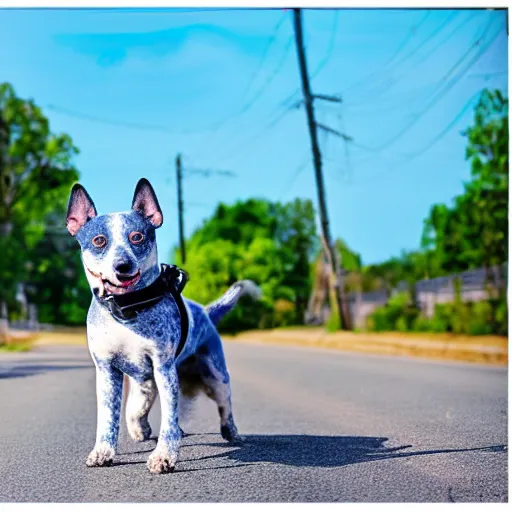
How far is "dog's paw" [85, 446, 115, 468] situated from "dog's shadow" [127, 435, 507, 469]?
0.31 metres

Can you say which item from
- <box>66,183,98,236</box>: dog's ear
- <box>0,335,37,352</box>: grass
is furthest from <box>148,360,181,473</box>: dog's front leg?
<box>0,335,37,352</box>: grass

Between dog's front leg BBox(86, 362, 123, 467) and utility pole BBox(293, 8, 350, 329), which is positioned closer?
dog's front leg BBox(86, 362, 123, 467)

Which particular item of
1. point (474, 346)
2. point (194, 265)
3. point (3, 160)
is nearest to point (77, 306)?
point (194, 265)

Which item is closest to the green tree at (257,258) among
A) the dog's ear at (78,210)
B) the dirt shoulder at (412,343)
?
the dirt shoulder at (412,343)

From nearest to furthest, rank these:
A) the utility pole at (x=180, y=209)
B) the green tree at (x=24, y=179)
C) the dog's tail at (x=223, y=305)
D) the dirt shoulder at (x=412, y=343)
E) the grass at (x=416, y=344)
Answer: the dog's tail at (x=223, y=305) → the utility pole at (x=180, y=209) → the green tree at (x=24, y=179) → the dirt shoulder at (x=412, y=343) → the grass at (x=416, y=344)

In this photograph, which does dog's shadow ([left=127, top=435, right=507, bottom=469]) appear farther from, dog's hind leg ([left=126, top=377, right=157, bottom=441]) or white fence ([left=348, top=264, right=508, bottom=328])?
white fence ([left=348, top=264, right=508, bottom=328])

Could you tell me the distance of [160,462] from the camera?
3150 mm

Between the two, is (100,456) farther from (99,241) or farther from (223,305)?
(223,305)

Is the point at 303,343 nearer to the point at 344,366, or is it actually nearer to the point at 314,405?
the point at 344,366

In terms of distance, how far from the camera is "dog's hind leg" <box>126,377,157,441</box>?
3.55 m

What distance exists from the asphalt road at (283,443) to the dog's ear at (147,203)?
906mm

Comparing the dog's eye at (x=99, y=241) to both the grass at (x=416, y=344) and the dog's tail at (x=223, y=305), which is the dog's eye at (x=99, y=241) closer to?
the dog's tail at (x=223, y=305)

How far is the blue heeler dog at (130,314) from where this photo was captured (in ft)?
10.0

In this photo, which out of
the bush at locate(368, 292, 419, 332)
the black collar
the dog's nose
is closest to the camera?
the dog's nose
